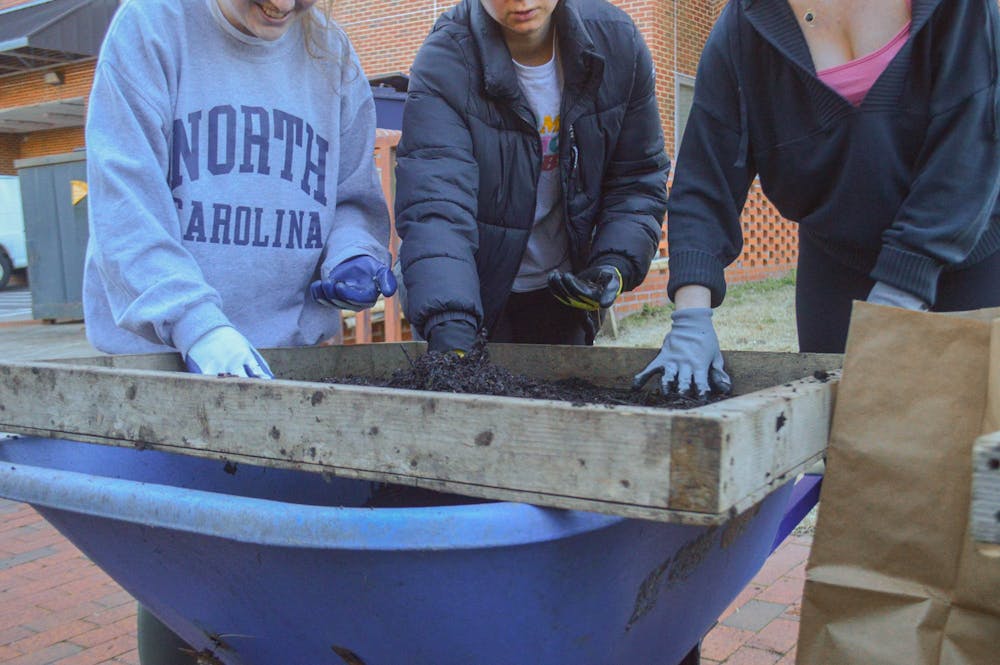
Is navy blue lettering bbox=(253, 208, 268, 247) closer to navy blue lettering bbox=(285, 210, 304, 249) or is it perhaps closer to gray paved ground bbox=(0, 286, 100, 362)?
navy blue lettering bbox=(285, 210, 304, 249)

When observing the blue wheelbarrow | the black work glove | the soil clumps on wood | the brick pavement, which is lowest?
the brick pavement

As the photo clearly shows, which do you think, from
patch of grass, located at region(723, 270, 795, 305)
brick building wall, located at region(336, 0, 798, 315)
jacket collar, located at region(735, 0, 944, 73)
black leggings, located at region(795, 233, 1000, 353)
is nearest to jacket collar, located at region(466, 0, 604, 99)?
jacket collar, located at region(735, 0, 944, 73)

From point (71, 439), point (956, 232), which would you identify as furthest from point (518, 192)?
point (71, 439)

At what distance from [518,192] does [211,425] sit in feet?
3.18

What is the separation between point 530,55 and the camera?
2004 mm

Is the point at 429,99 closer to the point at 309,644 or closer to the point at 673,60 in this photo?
the point at 309,644

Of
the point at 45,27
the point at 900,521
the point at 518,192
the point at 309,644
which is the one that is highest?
the point at 45,27

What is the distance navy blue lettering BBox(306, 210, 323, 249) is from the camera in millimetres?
1943

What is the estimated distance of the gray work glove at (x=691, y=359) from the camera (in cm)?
162

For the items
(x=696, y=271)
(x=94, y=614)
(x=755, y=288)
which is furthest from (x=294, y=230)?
(x=755, y=288)

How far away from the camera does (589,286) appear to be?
192 cm

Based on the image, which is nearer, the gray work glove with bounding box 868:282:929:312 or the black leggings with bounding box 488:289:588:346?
the gray work glove with bounding box 868:282:929:312

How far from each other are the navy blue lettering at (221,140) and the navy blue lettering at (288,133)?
0.31 ft

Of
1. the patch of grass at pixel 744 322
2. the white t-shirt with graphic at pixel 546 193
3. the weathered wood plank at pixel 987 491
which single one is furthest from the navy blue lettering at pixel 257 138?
the patch of grass at pixel 744 322
